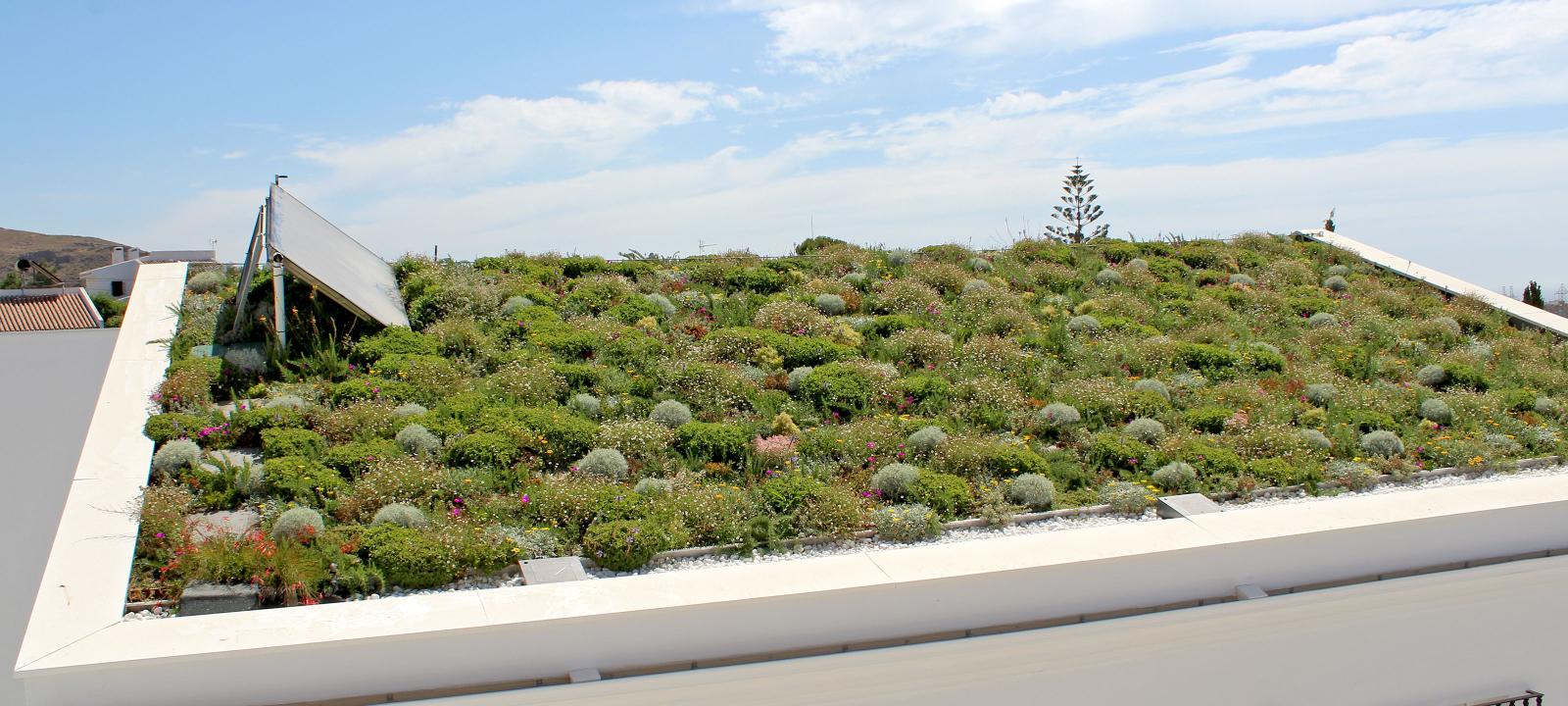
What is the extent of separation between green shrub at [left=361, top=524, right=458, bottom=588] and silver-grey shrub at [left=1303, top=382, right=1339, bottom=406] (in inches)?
288

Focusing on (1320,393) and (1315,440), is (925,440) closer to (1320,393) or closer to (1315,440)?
(1315,440)

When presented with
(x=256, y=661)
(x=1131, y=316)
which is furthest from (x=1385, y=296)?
(x=256, y=661)

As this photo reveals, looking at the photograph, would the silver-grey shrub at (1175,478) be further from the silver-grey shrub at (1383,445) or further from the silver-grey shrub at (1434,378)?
the silver-grey shrub at (1434,378)

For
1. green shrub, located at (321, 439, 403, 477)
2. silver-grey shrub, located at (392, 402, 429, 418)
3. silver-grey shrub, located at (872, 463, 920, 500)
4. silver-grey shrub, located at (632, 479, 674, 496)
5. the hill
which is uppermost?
the hill

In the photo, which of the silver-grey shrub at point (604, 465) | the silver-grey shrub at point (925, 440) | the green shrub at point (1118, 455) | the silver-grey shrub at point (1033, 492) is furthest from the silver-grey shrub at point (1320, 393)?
the silver-grey shrub at point (604, 465)

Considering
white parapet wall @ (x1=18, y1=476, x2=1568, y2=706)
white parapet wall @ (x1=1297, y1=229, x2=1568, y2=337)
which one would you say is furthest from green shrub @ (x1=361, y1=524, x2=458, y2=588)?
white parapet wall @ (x1=1297, y1=229, x2=1568, y2=337)

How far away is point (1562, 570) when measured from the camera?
683 centimetres

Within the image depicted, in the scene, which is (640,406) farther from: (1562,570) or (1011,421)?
(1562,570)

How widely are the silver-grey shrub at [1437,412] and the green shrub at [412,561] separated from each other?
7907 mm

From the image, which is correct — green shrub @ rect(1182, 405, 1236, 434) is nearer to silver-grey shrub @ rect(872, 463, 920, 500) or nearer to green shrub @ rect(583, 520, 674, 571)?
silver-grey shrub @ rect(872, 463, 920, 500)

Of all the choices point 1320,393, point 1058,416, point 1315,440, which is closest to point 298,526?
point 1058,416

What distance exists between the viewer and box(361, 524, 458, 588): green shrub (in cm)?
575

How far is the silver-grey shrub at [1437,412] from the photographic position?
29.7ft

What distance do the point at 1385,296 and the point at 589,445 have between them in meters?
9.91
